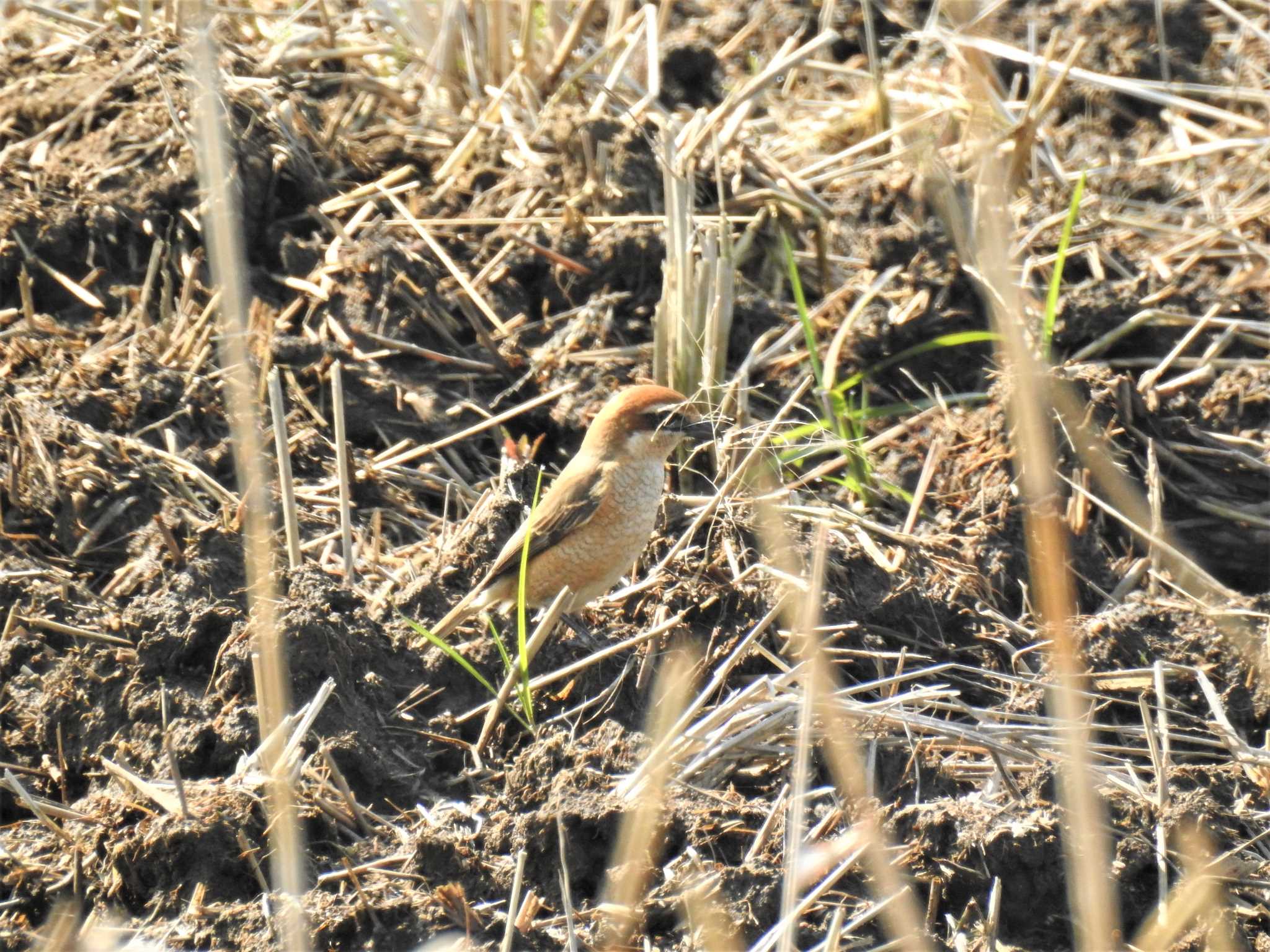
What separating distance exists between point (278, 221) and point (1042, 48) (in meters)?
4.41

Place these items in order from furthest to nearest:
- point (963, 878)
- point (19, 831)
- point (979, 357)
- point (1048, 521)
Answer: point (979, 357)
point (19, 831)
point (963, 878)
point (1048, 521)

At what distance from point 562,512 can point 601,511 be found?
160mm

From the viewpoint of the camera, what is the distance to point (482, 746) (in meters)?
4.32

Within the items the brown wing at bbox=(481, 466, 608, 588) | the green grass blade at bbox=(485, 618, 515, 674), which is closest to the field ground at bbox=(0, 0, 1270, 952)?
the green grass blade at bbox=(485, 618, 515, 674)

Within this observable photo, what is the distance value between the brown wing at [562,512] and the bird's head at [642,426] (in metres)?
0.12

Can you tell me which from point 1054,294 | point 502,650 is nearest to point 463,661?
point 502,650

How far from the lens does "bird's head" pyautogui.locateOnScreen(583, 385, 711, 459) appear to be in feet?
17.0

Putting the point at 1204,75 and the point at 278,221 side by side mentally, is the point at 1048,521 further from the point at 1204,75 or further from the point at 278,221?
the point at 1204,75

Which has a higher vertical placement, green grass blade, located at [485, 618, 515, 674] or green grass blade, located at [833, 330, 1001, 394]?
A: green grass blade, located at [833, 330, 1001, 394]

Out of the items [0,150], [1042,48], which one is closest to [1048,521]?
[0,150]

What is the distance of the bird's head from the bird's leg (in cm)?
61

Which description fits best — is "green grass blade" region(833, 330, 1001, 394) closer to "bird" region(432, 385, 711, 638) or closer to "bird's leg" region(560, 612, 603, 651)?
"bird" region(432, 385, 711, 638)

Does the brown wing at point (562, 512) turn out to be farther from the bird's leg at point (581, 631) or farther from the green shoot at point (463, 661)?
the green shoot at point (463, 661)

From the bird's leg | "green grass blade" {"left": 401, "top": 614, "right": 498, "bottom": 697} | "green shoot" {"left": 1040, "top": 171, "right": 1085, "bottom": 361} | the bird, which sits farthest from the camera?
"green shoot" {"left": 1040, "top": 171, "right": 1085, "bottom": 361}
